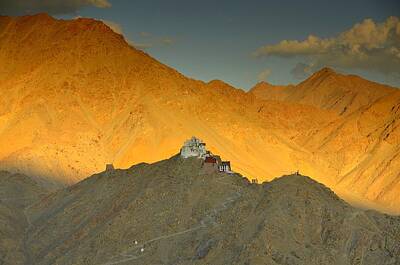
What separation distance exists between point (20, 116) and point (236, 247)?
10453cm

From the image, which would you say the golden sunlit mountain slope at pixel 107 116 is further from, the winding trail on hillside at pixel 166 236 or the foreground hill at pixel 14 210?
the winding trail on hillside at pixel 166 236

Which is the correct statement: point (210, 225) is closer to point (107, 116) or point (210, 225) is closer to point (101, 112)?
point (107, 116)

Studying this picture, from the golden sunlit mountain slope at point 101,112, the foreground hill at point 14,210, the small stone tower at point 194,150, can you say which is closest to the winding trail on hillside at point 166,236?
the small stone tower at point 194,150

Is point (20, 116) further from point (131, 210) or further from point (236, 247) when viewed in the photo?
point (236, 247)

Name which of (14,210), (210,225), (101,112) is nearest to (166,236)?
(210,225)

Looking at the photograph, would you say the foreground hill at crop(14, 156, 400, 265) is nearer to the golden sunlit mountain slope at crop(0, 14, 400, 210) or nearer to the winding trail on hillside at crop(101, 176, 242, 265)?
the winding trail on hillside at crop(101, 176, 242, 265)

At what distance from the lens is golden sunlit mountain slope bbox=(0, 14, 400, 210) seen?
16125cm

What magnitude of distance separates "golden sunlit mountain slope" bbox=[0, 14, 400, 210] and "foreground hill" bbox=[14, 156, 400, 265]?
58.3 metres

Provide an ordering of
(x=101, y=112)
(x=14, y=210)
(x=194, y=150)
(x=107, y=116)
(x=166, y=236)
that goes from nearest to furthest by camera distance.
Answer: (x=166, y=236) < (x=194, y=150) < (x=14, y=210) < (x=107, y=116) < (x=101, y=112)

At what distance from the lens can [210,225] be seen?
81.1m

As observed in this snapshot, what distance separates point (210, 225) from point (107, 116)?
99793 mm

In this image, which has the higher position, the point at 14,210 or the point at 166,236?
the point at 14,210

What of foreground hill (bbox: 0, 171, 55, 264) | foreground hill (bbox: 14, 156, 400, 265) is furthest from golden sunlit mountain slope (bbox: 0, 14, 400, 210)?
foreground hill (bbox: 14, 156, 400, 265)

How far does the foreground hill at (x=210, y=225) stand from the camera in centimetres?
7375
